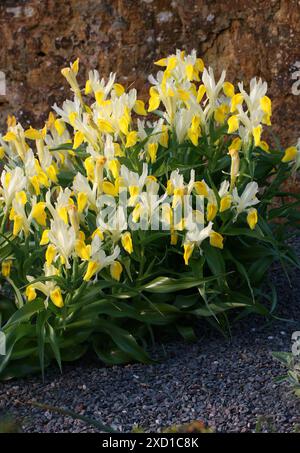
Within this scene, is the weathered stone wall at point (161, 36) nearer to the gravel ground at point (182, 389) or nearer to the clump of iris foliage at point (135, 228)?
the clump of iris foliage at point (135, 228)

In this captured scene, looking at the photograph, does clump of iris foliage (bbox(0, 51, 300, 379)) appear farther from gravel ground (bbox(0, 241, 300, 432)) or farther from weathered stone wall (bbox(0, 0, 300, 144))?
weathered stone wall (bbox(0, 0, 300, 144))

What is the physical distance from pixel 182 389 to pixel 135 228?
672 millimetres

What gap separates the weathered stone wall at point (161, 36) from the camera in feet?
19.3

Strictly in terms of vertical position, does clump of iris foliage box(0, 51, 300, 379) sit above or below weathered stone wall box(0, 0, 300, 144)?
below

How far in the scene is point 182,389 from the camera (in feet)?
13.6

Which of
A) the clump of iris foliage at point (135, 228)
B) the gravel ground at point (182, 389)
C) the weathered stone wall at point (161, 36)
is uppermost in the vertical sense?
the weathered stone wall at point (161, 36)

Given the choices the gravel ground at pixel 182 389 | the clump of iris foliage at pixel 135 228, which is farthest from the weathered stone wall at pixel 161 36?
the gravel ground at pixel 182 389

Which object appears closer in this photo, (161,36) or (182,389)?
(182,389)

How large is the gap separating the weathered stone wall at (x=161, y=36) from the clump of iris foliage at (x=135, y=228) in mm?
1163

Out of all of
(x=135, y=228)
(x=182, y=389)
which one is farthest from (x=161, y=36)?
(x=182, y=389)

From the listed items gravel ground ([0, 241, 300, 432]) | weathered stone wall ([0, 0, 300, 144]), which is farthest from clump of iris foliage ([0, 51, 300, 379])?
weathered stone wall ([0, 0, 300, 144])

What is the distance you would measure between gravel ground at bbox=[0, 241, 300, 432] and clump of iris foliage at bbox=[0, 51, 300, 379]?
0.09m

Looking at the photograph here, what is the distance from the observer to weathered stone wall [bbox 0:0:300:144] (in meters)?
5.88

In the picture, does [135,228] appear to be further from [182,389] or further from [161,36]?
[161,36]
